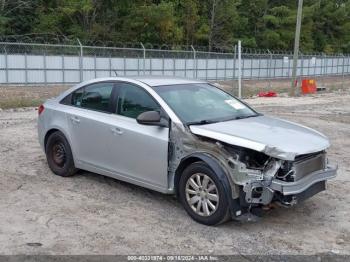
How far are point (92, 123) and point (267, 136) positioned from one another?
2.34m

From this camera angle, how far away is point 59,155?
24.4 ft

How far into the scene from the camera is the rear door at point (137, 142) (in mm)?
5961

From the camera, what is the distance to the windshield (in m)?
6.10

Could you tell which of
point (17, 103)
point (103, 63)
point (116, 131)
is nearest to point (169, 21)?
point (103, 63)

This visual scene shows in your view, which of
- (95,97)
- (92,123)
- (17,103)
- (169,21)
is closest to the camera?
(92,123)

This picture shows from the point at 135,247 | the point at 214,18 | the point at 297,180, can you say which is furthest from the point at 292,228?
the point at 214,18

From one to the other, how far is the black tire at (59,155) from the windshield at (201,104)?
1.69m

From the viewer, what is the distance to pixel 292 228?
564 cm

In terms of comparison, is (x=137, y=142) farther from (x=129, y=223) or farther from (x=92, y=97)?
(x=92, y=97)

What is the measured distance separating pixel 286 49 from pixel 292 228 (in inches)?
2453

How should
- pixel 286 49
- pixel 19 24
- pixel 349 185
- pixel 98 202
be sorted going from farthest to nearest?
pixel 286 49, pixel 19 24, pixel 349 185, pixel 98 202

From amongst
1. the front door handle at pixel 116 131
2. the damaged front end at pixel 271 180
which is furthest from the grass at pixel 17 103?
the damaged front end at pixel 271 180

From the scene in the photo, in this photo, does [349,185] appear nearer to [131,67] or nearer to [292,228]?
[292,228]

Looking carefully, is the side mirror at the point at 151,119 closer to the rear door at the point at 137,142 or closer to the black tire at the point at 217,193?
the rear door at the point at 137,142
